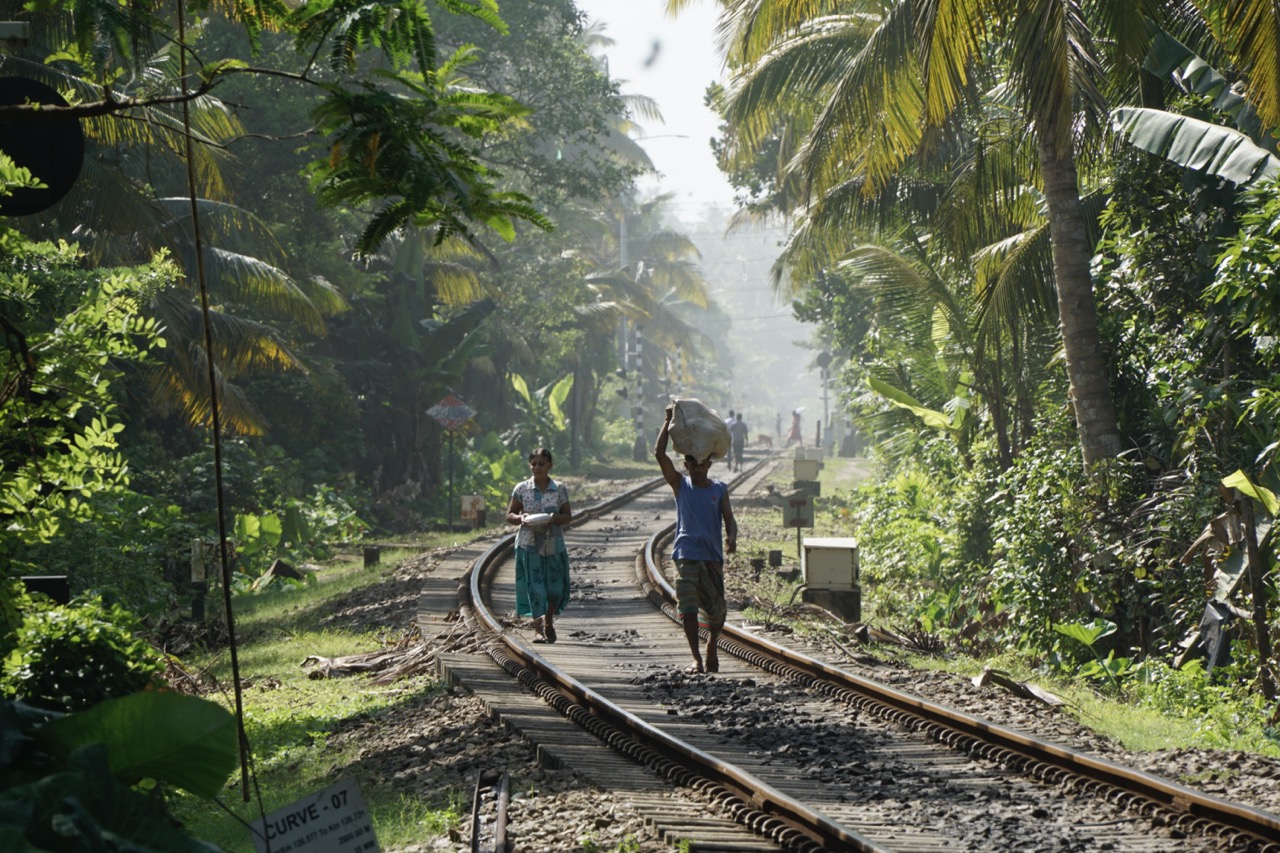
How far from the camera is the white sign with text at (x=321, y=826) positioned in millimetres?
4699

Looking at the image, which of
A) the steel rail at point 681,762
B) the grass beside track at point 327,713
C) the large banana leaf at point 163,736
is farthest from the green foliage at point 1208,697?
the large banana leaf at point 163,736

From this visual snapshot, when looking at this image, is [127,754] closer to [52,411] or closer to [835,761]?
[52,411]

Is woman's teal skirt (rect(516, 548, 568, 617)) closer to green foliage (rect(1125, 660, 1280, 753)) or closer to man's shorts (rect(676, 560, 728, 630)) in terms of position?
man's shorts (rect(676, 560, 728, 630))

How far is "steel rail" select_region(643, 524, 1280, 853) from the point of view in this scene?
641 centimetres

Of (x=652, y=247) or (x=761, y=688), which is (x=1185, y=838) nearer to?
(x=761, y=688)

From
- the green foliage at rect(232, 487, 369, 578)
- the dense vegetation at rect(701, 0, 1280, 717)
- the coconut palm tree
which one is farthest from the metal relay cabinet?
the green foliage at rect(232, 487, 369, 578)

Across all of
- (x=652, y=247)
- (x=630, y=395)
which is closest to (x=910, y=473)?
(x=630, y=395)

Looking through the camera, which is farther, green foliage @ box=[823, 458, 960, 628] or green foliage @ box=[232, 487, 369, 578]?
green foliage @ box=[232, 487, 369, 578]

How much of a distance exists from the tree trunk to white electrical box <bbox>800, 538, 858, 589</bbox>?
2.84 m

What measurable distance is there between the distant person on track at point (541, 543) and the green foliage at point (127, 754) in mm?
7287

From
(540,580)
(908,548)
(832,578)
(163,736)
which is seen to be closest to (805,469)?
(908,548)

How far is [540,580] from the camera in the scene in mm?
12492

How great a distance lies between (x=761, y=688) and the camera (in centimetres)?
1059

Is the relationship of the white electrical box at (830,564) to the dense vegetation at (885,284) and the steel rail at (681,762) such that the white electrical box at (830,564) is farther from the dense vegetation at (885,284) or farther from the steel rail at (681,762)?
the steel rail at (681,762)
